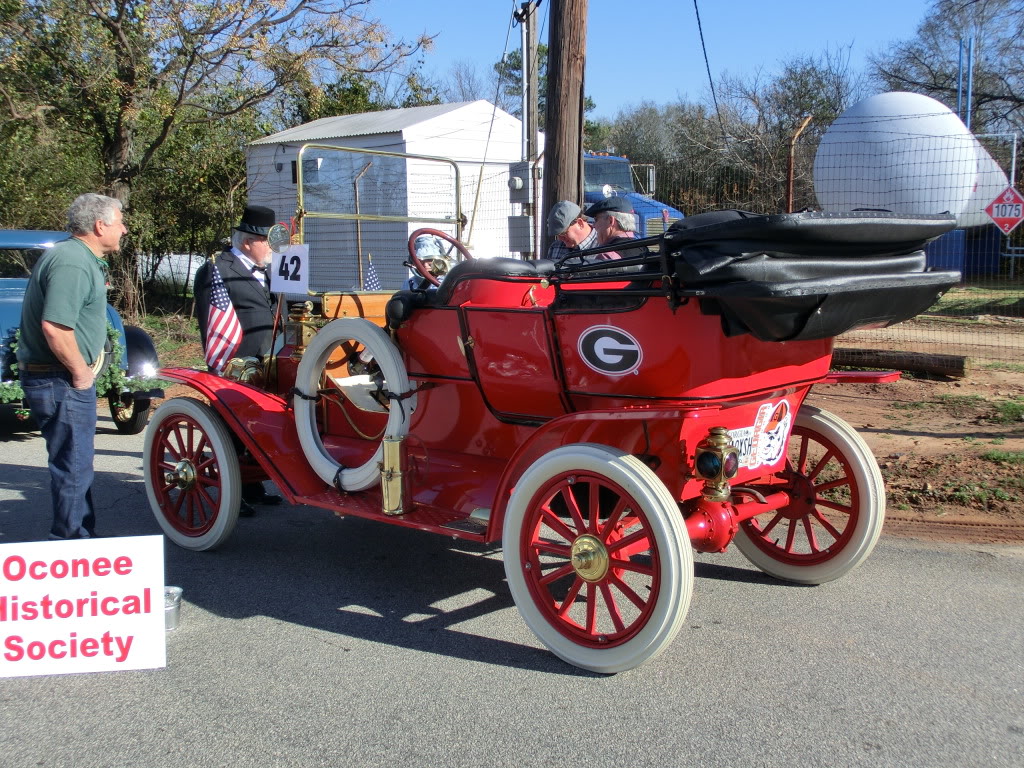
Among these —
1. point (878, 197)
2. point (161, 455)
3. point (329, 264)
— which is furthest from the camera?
point (329, 264)

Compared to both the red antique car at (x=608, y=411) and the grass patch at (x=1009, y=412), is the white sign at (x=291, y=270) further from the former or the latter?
the grass patch at (x=1009, y=412)

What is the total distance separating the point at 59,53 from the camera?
11812mm

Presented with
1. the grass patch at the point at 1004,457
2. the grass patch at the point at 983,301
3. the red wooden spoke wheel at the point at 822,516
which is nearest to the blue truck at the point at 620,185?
the grass patch at the point at 983,301

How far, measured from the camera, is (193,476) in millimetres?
4617

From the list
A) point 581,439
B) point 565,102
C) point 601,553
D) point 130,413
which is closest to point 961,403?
point 565,102

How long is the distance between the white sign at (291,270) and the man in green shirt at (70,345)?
2.51ft

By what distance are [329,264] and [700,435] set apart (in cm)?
798

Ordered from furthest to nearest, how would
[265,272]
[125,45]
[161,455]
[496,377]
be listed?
1. [125,45]
2. [265,272]
3. [161,455]
4. [496,377]

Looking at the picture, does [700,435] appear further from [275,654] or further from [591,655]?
[275,654]

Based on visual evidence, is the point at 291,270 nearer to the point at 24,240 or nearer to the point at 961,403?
the point at 24,240

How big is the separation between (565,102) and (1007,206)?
22.6 feet

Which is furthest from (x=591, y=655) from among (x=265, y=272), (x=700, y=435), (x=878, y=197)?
(x=878, y=197)

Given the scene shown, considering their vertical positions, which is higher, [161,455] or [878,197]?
[878,197]

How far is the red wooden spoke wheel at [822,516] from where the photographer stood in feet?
12.5
